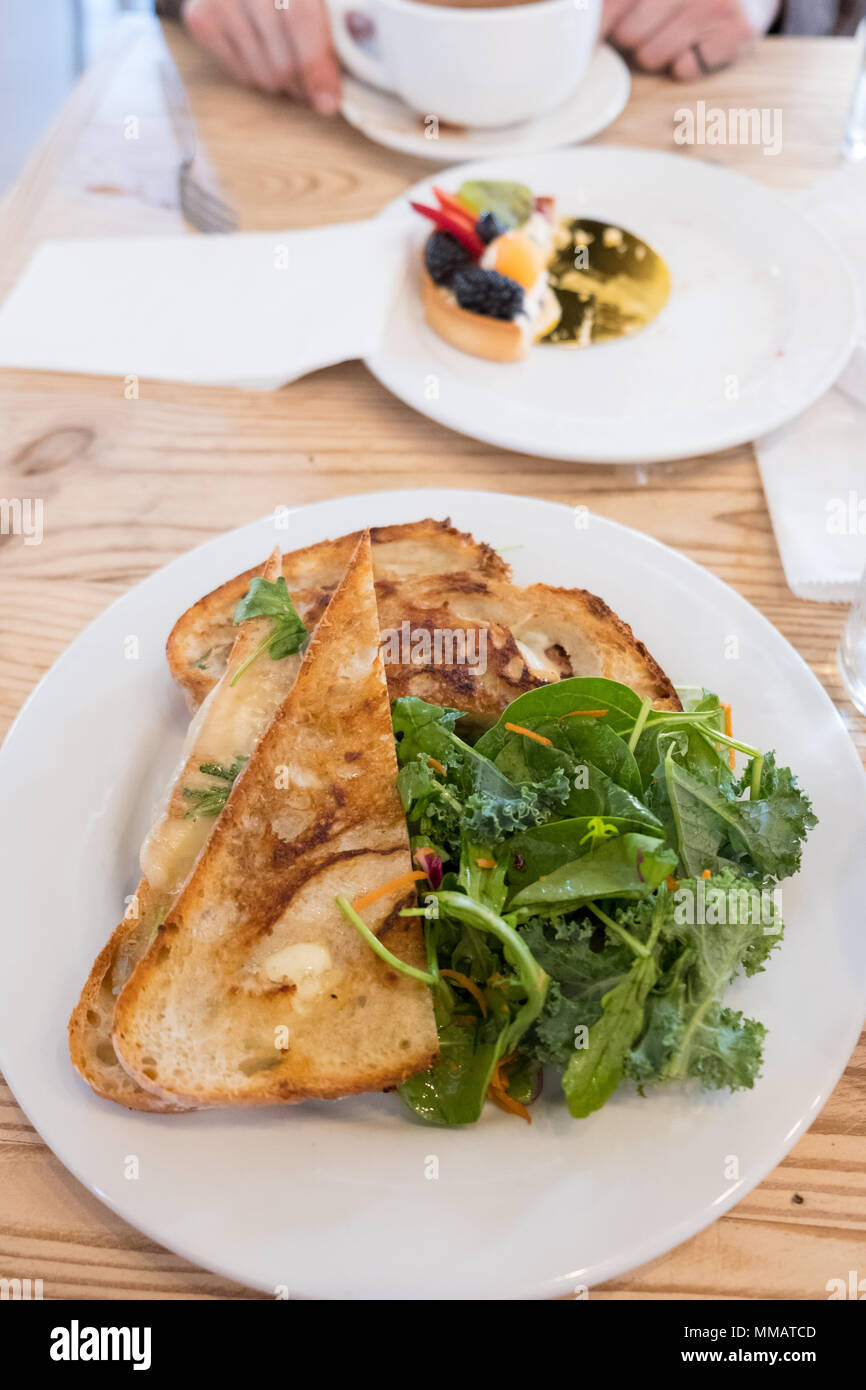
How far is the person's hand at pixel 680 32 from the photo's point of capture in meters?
3.34

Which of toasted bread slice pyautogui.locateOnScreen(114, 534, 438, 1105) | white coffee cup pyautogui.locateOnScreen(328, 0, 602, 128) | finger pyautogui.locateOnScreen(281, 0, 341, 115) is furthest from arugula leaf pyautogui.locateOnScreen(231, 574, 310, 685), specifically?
finger pyautogui.locateOnScreen(281, 0, 341, 115)

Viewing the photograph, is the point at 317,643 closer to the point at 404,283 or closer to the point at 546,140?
the point at 404,283

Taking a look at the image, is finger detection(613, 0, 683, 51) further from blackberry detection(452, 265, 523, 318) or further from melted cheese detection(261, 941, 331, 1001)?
melted cheese detection(261, 941, 331, 1001)

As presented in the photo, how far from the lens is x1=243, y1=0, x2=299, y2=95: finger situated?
3.15 metres

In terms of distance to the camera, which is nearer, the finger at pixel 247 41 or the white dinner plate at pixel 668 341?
the white dinner plate at pixel 668 341

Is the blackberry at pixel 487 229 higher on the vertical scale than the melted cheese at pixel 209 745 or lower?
higher

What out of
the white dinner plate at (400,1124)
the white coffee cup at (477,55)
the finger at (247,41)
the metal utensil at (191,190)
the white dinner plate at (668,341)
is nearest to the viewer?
the white dinner plate at (400,1124)

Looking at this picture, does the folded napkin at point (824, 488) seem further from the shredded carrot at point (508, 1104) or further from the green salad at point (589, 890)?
the shredded carrot at point (508, 1104)

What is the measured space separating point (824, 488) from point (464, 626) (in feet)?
3.37

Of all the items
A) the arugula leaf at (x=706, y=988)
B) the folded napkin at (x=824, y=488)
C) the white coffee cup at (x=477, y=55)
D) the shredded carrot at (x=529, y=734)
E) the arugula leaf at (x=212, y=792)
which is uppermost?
the white coffee cup at (x=477, y=55)

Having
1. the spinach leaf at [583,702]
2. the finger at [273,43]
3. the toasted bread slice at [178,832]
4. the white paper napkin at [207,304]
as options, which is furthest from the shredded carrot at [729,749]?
the finger at [273,43]

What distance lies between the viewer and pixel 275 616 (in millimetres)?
1786

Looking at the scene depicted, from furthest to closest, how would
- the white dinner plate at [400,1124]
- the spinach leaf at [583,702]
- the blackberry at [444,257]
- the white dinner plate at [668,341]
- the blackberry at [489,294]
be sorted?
the blackberry at [444,257] < the blackberry at [489,294] < the white dinner plate at [668,341] < the spinach leaf at [583,702] < the white dinner plate at [400,1124]

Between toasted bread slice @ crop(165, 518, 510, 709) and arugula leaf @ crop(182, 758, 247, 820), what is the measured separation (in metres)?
0.24
